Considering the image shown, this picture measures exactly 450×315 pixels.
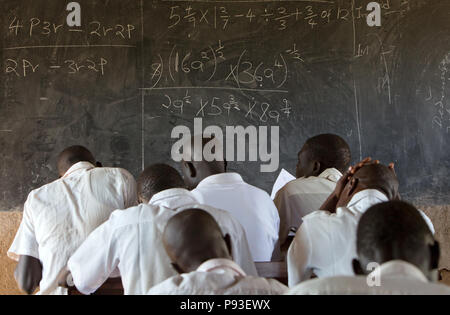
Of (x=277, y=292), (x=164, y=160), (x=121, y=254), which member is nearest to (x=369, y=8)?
(x=164, y=160)

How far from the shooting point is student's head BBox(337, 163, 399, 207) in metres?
2.20

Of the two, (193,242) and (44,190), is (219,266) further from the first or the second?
(44,190)

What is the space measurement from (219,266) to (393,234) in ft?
1.36

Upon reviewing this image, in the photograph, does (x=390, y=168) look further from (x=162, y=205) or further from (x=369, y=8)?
(x=369, y=8)

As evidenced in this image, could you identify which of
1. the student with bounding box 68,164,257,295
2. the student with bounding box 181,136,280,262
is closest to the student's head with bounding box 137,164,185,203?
the student with bounding box 68,164,257,295

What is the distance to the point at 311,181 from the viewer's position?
10.2 ft

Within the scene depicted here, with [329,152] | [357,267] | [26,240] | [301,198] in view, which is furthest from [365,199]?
[26,240]

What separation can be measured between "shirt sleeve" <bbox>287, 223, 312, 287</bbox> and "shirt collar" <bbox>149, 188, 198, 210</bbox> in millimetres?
432

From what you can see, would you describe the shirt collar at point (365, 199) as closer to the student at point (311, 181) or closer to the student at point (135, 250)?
the student at point (135, 250)

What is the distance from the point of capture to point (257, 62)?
4.71m

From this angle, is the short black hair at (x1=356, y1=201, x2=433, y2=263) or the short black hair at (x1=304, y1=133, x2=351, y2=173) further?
the short black hair at (x1=304, y1=133, x2=351, y2=173)

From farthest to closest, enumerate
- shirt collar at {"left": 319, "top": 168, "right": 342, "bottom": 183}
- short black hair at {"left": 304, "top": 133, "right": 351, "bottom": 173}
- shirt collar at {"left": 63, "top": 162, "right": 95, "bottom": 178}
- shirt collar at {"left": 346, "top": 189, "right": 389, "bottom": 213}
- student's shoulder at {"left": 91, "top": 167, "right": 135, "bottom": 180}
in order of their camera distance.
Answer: short black hair at {"left": 304, "top": 133, "right": 351, "bottom": 173} < shirt collar at {"left": 319, "top": 168, "right": 342, "bottom": 183} < shirt collar at {"left": 63, "top": 162, "right": 95, "bottom": 178} < student's shoulder at {"left": 91, "top": 167, "right": 135, "bottom": 180} < shirt collar at {"left": 346, "top": 189, "right": 389, "bottom": 213}

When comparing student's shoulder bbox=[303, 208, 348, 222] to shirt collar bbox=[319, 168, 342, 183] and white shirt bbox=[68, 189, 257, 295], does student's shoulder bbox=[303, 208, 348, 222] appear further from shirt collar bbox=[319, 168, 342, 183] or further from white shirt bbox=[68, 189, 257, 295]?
shirt collar bbox=[319, 168, 342, 183]

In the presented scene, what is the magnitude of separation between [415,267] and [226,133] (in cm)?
349
